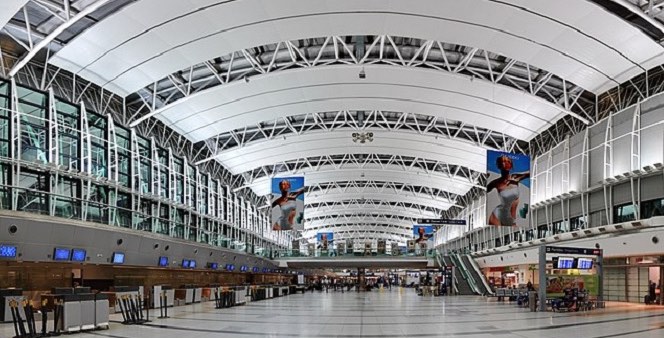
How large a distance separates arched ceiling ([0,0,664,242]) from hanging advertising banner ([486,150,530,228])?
5.79 meters

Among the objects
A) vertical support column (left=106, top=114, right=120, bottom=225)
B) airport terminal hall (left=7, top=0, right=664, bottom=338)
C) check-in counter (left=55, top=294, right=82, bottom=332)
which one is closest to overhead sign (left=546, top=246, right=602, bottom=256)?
airport terminal hall (left=7, top=0, right=664, bottom=338)

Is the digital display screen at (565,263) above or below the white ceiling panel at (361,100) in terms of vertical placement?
below

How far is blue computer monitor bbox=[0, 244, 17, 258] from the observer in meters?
21.3

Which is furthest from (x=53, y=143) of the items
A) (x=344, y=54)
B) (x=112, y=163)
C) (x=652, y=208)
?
(x=652, y=208)

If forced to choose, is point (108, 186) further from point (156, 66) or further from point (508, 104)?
point (508, 104)

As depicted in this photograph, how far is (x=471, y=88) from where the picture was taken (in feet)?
119

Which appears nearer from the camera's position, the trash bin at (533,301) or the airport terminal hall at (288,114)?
the airport terminal hall at (288,114)

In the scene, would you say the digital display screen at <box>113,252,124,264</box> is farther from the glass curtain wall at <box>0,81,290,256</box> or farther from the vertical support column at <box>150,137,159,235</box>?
the vertical support column at <box>150,137,159,235</box>

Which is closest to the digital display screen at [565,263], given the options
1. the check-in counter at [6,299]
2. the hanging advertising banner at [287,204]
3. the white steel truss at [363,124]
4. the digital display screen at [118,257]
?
the hanging advertising banner at [287,204]

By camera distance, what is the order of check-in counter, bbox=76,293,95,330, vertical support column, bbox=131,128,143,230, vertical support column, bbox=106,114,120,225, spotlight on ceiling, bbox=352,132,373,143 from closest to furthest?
1. check-in counter, bbox=76,293,95,330
2. vertical support column, bbox=106,114,120,225
3. vertical support column, bbox=131,128,143,230
4. spotlight on ceiling, bbox=352,132,373,143

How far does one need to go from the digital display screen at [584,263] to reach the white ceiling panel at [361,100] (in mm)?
9975

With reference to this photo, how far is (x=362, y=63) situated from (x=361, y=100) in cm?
663

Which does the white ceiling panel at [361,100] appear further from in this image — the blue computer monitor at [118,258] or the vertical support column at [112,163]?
the blue computer monitor at [118,258]

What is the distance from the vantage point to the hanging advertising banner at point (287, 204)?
3784 centimetres
